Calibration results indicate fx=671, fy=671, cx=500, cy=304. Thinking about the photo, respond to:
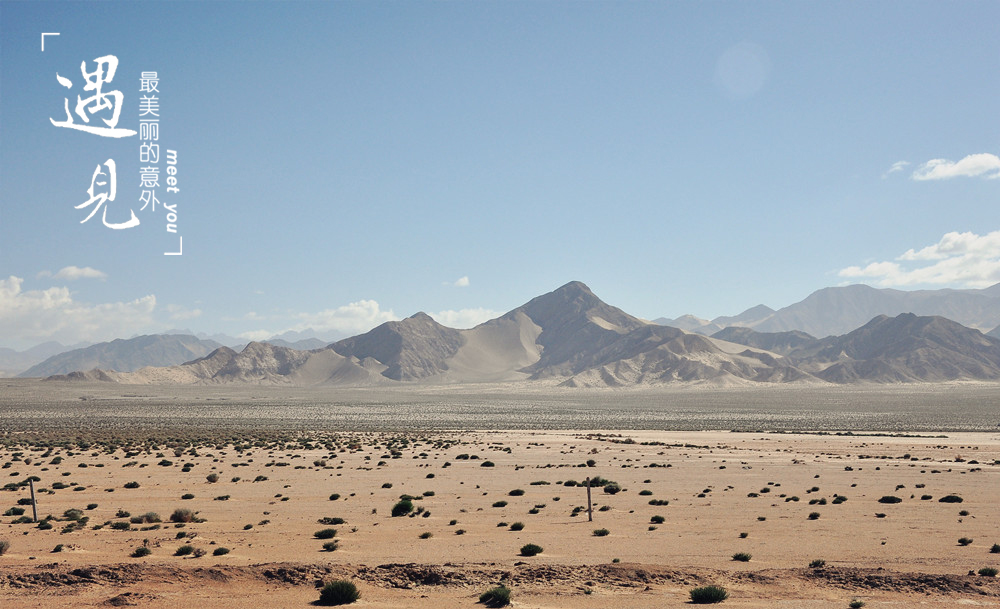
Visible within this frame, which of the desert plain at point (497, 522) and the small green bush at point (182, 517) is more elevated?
the small green bush at point (182, 517)

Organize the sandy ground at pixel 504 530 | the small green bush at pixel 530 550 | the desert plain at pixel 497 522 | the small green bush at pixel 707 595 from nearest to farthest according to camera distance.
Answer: the small green bush at pixel 707 595 → the sandy ground at pixel 504 530 → the desert plain at pixel 497 522 → the small green bush at pixel 530 550

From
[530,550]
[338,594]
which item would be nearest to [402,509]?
[530,550]

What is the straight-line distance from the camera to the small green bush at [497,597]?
14773 mm

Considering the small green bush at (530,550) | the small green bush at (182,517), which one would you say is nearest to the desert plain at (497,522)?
the small green bush at (182,517)

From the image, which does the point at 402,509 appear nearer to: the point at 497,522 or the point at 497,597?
the point at 497,522

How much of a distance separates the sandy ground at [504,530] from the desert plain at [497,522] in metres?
0.10

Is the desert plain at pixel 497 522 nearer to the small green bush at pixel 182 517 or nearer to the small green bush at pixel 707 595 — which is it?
the small green bush at pixel 182 517

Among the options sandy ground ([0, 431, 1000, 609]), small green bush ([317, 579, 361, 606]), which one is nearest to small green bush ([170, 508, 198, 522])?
sandy ground ([0, 431, 1000, 609])

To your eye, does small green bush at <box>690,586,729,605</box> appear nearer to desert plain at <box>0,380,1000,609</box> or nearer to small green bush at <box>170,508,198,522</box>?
desert plain at <box>0,380,1000,609</box>

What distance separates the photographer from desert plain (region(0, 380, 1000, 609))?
52.4 ft

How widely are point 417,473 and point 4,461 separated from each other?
2716cm

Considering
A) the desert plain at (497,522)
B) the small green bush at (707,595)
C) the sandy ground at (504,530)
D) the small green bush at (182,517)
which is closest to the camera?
the small green bush at (707,595)

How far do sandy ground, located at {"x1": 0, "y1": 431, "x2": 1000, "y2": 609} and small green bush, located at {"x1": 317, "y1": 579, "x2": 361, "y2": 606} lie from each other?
55cm

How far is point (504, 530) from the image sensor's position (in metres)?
23.2
